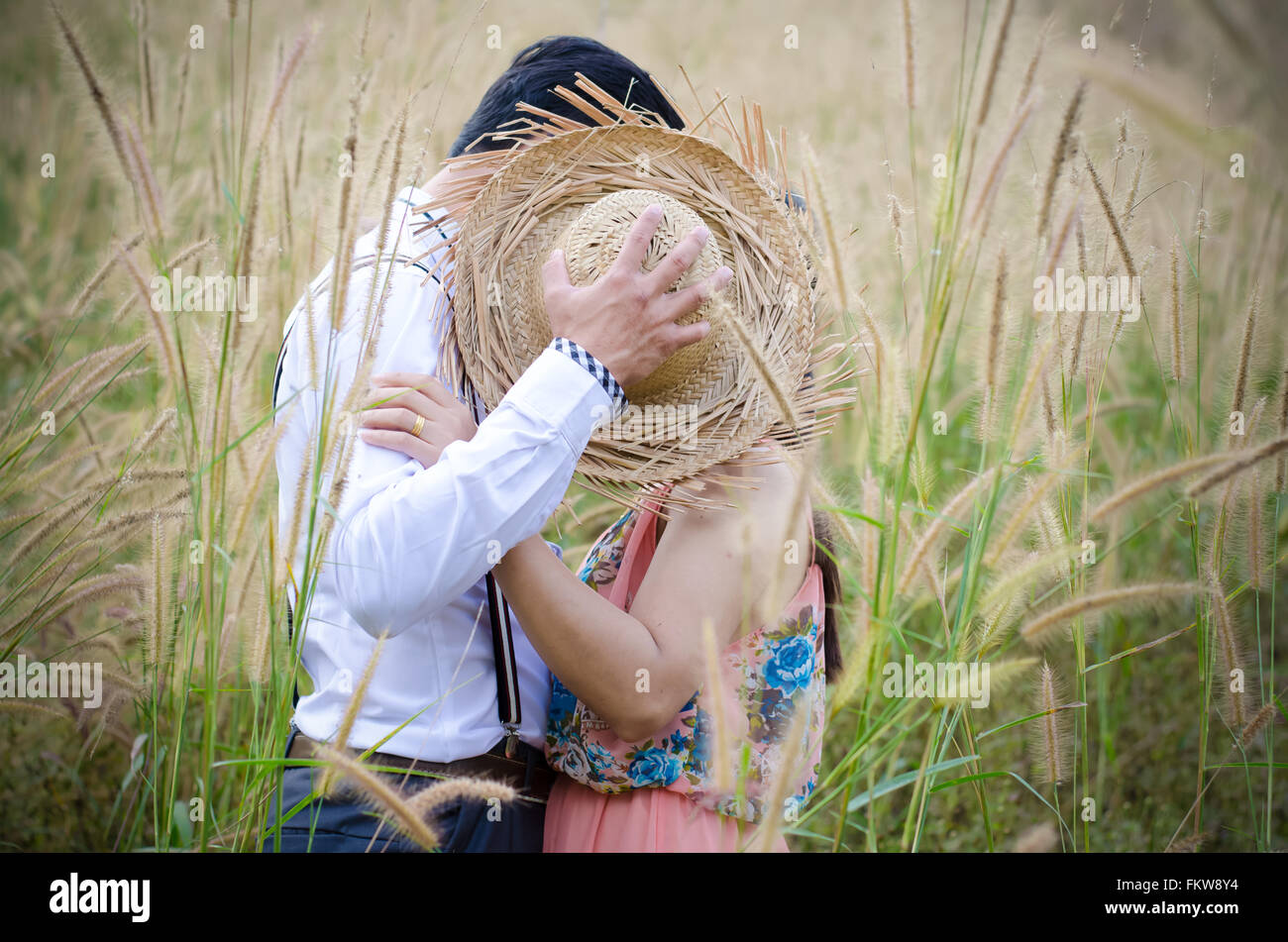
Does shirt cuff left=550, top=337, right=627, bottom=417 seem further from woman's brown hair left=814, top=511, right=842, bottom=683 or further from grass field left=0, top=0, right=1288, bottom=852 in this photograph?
woman's brown hair left=814, top=511, right=842, bottom=683

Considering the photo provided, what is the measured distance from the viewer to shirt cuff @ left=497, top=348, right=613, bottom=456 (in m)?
1.04

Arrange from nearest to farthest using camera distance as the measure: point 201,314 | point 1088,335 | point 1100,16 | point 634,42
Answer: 1. point 1088,335
2. point 201,314
3. point 1100,16
4. point 634,42

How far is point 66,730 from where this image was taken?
2.00 metres

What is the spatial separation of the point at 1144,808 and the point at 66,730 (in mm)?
2540

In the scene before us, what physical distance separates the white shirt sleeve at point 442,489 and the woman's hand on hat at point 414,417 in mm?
22

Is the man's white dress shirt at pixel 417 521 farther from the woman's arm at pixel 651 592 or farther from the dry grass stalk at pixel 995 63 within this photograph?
the dry grass stalk at pixel 995 63

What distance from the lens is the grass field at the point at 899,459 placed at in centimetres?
104

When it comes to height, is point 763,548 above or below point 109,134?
below

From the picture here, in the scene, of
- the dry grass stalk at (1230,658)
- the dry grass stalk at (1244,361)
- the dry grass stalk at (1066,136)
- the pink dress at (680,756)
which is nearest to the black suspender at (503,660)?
the pink dress at (680,756)

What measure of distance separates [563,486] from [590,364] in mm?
153

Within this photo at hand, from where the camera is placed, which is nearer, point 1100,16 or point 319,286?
point 319,286

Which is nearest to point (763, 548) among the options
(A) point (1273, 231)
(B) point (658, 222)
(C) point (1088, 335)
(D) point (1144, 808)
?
(B) point (658, 222)

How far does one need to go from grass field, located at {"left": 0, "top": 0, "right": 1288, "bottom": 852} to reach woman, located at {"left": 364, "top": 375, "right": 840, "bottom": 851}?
105 mm
